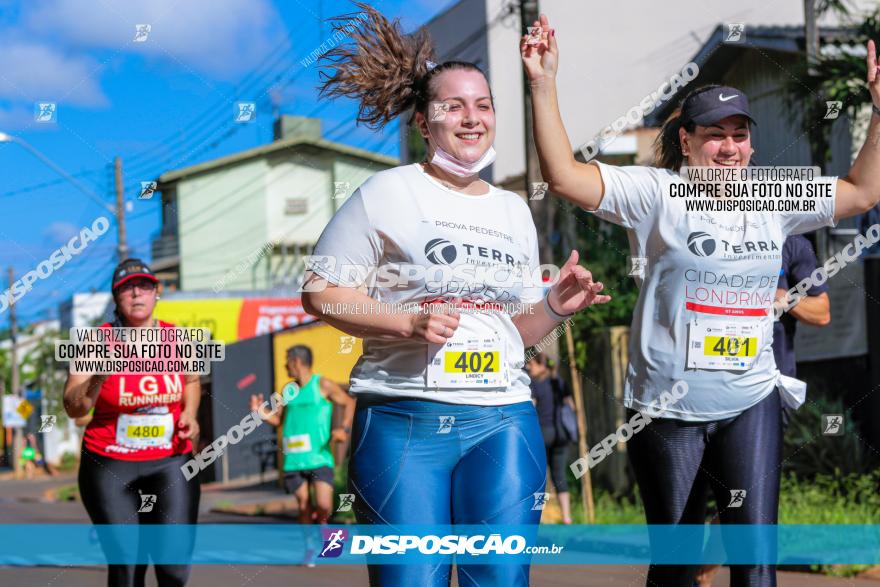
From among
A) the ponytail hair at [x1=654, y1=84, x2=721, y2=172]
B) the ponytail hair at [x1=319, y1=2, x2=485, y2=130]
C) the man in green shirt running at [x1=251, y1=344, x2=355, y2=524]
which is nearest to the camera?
the ponytail hair at [x1=319, y1=2, x2=485, y2=130]

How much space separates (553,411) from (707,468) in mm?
7828

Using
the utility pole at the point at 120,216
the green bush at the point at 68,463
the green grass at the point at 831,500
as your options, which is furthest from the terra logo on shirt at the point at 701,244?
the green bush at the point at 68,463

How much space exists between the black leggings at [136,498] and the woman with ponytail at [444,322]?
2.17 meters

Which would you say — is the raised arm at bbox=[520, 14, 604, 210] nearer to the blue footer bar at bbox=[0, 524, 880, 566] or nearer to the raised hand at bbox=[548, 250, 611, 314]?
the raised hand at bbox=[548, 250, 611, 314]

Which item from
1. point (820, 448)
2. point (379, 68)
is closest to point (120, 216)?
point (820, 448)

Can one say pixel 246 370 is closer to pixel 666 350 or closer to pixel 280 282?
pixel 280 282

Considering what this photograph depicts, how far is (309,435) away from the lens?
9836 mm

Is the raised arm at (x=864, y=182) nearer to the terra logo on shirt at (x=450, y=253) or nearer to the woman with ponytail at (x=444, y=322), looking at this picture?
the woman with ponytail at (x=444, y=322)

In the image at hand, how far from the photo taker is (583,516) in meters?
11.2

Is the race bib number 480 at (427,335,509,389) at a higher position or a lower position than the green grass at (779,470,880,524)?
higher

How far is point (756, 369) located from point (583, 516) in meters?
7.20

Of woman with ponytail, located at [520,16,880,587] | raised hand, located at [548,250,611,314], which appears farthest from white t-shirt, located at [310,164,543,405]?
woman with ponytail, located at [520,16,880,587]

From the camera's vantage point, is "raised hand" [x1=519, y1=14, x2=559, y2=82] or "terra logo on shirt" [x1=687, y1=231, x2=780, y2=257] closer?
"raised hand" [x1=519, y1=14, x2=559, y2=82]

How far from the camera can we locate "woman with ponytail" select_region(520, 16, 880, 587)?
418 centimetres
